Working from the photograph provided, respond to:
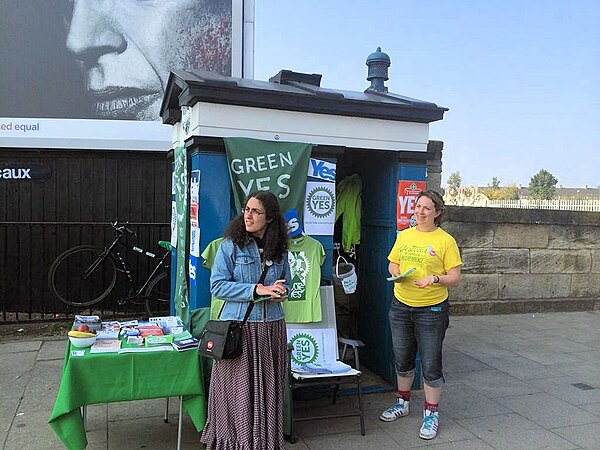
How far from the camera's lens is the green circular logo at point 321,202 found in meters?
4.55

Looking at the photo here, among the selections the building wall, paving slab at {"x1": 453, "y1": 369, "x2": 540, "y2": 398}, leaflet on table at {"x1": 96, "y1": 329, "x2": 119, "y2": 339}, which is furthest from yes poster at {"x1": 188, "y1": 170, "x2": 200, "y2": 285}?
the building wall

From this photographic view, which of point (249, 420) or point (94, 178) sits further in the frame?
point (94, 178)

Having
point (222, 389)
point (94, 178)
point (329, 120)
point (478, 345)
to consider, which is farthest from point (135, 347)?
point (94, 178)

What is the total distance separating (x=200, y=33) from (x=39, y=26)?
2.25 meters

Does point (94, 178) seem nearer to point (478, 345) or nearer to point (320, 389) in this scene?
point (320, 389)

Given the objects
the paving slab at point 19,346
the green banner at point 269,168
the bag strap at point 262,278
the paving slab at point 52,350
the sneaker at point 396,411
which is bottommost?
the paving slab at point 52,350

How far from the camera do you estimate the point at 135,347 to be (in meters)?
3.48

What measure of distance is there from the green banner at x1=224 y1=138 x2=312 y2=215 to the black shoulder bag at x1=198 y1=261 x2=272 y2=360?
1.20 meters

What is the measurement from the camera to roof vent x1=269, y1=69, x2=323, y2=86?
16.5 ft

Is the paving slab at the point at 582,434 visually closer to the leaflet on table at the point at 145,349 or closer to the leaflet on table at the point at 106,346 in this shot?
the leaflet on table at the point at 145,349

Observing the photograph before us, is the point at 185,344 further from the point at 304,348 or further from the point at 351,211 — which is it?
the point at 351,211

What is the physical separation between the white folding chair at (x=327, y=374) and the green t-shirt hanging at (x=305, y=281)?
11cm

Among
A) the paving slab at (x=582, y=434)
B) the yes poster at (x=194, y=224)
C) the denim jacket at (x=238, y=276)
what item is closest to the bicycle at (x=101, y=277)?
the yes poster at (x=194, y=224)

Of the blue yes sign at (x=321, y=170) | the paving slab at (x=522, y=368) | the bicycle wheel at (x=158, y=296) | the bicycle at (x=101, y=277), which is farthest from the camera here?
the bicycle at (x=101, y=277)
